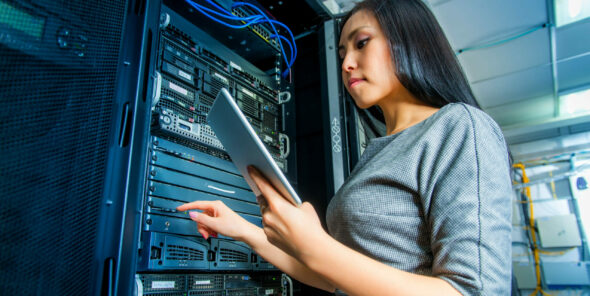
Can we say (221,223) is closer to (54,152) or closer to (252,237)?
(252,237)

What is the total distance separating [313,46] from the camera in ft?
4.99

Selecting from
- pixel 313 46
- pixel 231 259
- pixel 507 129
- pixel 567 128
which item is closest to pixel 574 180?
pixel 567 128

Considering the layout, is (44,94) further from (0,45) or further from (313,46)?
(313,46)

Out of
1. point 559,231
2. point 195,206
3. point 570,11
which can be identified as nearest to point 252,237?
point 195,206

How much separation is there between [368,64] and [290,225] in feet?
1.57

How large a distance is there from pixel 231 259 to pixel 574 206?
17.4 feet

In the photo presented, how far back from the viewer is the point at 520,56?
3338 mm

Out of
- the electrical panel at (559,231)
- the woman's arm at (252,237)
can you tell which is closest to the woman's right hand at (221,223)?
the woman's arm at (252,237)

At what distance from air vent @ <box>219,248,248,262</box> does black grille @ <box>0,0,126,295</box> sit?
0.45 metres

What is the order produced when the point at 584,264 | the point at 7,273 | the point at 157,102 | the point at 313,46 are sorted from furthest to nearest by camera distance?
the point at 584,264
the point at 313,46
the point at 157,102
the point at 7,273

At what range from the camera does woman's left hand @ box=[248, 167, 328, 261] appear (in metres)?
0.46

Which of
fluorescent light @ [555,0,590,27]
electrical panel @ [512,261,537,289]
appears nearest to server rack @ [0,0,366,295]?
fluorescent light @ [555,0,590,27]

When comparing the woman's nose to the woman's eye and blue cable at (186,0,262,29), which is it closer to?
the woman's eye

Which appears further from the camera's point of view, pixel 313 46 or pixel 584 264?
pixel 584 264
